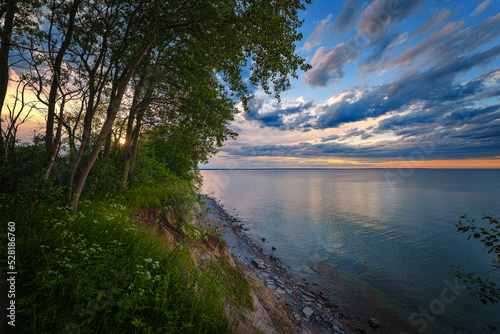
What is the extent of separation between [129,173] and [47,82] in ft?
18.6

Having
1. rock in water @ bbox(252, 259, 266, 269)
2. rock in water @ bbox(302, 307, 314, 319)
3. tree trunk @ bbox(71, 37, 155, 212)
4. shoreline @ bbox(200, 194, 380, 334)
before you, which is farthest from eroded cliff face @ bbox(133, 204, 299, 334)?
rock in water @ bbox(252, 259, 266, 269)

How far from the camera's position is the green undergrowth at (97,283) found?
9.12 feet

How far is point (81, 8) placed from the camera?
7512mm

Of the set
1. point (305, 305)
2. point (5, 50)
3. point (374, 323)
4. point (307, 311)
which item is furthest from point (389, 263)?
point (5, 50)

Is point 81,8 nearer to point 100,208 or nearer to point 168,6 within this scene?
point 168,6

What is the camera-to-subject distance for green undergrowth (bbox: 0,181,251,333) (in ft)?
9.12

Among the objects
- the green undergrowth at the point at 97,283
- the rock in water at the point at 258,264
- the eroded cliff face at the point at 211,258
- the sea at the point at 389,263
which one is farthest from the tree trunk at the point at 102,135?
the rock in water at the point at 258,264

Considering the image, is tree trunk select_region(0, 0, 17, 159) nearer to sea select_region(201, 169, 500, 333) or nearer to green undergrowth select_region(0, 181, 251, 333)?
green undergrowth select_region(0, 181, 251, 333)

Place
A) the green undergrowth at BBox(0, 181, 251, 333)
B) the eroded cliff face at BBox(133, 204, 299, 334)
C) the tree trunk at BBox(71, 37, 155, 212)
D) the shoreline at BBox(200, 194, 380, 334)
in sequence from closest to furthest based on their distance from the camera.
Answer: the green undergrowth at BBox(0, 181, 251, 333)
the tree trunk at BBox(71, 37, 155, 212)
the eroded cliff face at BBox(133, 204, 299, 334)
the shoreline at BBox(200, 194, 380, 334)

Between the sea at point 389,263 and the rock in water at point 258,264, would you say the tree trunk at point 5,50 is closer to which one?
the sea at point 389,263

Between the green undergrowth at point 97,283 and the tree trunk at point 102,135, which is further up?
the tree trunk at point 102,135

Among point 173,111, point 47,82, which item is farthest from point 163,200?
point 47,82

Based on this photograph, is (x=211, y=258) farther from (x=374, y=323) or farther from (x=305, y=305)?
(x=374, y=323)

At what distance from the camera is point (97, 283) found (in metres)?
3.34
